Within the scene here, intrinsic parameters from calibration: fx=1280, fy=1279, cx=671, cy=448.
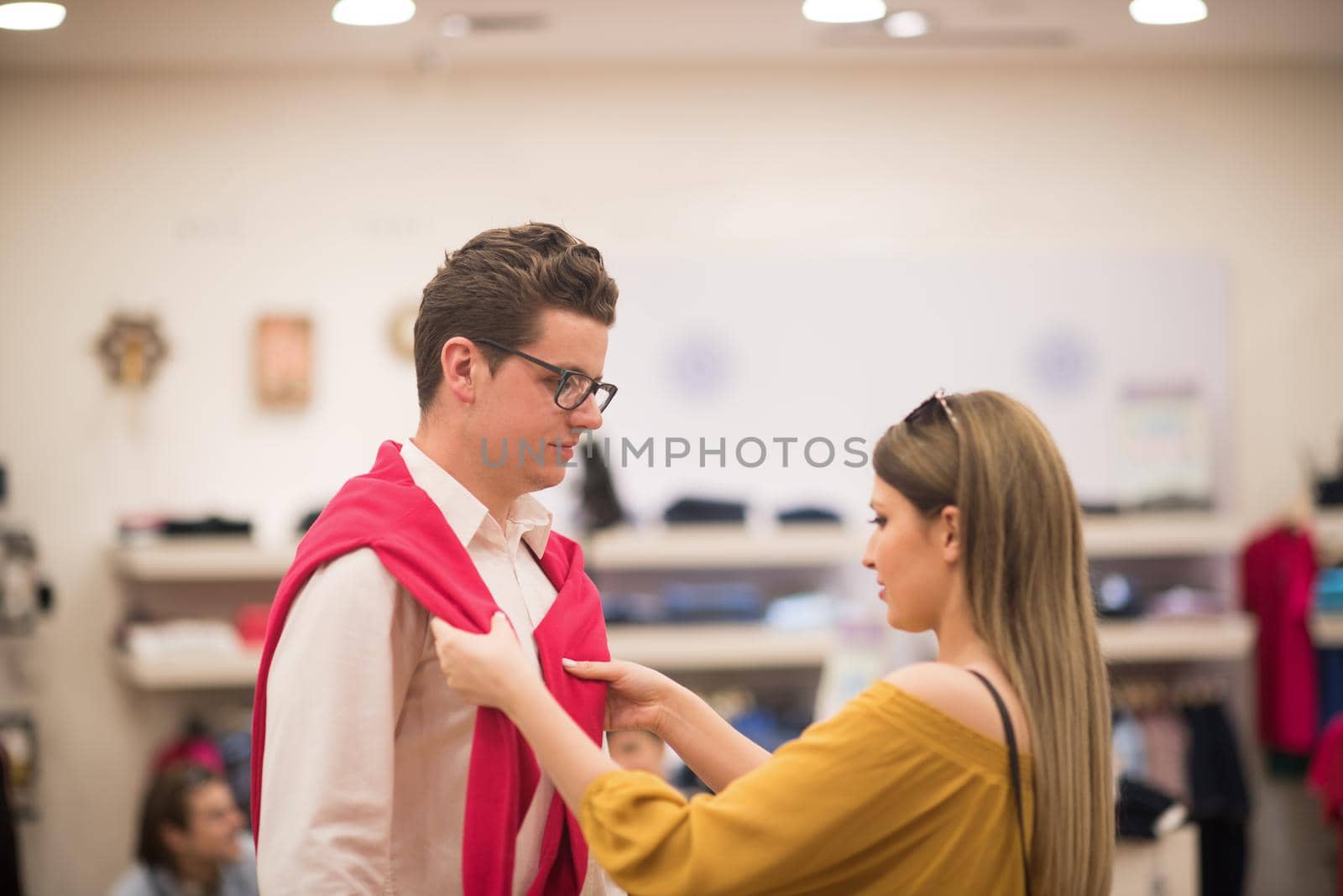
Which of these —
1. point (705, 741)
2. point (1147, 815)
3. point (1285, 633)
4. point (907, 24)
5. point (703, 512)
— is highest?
point (907, 24)

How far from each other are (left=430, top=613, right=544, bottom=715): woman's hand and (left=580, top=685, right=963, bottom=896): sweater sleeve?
15cm

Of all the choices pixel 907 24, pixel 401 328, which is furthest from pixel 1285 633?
pixel 401 328

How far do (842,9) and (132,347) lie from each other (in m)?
3.19

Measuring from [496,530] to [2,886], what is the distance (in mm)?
2306

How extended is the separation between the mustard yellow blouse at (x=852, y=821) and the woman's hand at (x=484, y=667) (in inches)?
6.0

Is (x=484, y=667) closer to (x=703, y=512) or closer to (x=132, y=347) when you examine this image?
(x=703, y=512)

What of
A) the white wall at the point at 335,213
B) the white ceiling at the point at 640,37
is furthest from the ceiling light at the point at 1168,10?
the white wall at the point at 335,213

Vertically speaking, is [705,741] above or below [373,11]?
below

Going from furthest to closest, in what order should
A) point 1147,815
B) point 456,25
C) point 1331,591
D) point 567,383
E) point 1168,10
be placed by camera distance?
point 1331,591, point 456,25, point 1168,10, point 1147,815, point 567,383

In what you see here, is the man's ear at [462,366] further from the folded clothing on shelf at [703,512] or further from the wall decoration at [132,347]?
the wall decoration at [132,347]

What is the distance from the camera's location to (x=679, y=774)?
4.78 metres

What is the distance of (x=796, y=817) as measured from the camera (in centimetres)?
150

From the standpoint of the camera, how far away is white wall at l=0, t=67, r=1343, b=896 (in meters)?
5.26

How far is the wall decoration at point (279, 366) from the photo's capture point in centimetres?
530
